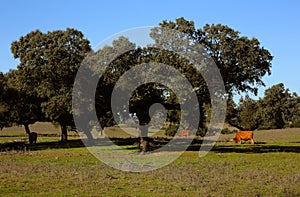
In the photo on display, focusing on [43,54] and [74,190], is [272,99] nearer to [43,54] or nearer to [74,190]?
[43,54]

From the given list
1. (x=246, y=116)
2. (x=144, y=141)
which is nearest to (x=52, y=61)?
(x=144, y=141)

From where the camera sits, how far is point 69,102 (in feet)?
125

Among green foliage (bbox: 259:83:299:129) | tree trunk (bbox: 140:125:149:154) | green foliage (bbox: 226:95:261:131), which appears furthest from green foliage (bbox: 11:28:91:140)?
green foliage (bbox: 259:83:299:129)

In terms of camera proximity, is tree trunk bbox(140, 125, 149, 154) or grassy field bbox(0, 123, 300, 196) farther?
tree trunk bbox(140, 125, 149, 154)

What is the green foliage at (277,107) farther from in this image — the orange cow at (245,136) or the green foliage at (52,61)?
the green foliage at (52,61)

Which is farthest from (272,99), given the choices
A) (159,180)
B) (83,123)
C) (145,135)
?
(159,180)

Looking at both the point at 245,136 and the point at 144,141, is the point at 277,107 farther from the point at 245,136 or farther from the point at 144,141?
the point at 144,141

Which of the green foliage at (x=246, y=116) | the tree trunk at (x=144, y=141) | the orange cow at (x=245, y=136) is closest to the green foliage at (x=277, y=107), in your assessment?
the green foliage at (x=246, y=116)

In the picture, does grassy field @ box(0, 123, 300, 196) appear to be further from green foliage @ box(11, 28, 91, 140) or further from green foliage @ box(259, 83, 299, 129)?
green foliage @ box(259, 83, 299, 129)

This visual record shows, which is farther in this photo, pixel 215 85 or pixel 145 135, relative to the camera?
pixel 145 135

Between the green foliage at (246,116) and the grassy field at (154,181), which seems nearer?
the grassy field at (154,181)

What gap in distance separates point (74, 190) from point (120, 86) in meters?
18.2

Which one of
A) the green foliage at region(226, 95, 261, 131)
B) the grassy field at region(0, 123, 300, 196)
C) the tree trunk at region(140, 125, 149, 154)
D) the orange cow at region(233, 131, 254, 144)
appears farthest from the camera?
the green foliage at region(226, 95, 261, 131)

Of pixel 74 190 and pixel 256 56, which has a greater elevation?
pixel 256 56
